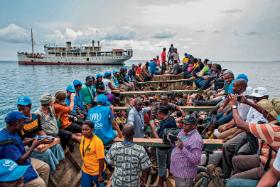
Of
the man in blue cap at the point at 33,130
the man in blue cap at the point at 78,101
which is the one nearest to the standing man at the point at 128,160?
the man in blue cap at the point at 33,130

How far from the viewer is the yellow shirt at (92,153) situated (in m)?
3.56

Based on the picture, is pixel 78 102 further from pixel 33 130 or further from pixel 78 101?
pixel 33 130

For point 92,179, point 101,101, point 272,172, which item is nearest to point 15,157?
point 92,179

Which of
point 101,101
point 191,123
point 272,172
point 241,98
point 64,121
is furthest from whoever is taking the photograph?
point 64,121

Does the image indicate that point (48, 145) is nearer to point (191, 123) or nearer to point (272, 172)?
point (191, 123)

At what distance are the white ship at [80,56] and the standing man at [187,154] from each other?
75.6 metres

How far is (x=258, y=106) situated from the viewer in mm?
3498

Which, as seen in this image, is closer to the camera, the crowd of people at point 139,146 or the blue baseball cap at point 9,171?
the blue baseball cap at point 9,171

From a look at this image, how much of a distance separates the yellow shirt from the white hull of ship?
75.2m

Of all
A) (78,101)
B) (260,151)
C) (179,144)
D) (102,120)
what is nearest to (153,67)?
(78,101)

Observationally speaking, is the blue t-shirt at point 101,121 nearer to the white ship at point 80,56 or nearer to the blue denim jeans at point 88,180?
the blue denim jeans at point 88,180

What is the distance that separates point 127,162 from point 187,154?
0.90 metres

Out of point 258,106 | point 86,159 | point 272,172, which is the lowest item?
point 86,159

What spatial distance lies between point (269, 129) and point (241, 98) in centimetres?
111
